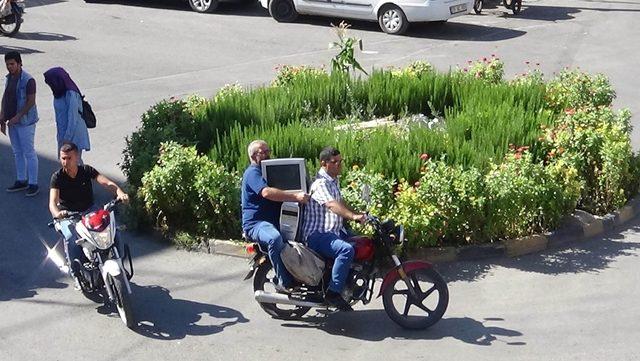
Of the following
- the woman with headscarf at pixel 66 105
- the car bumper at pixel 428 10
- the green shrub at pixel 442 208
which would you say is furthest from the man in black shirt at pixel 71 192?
the car bumper at pixel 428 10

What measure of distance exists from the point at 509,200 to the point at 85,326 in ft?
13.4

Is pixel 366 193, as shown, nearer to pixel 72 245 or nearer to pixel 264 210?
pixel 264 210

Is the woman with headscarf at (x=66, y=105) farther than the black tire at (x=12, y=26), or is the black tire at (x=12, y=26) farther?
the black tire at (x=12, y=26)

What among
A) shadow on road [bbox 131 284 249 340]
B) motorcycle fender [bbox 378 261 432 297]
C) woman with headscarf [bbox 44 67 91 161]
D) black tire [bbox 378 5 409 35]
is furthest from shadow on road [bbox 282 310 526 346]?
black tire [bbox 378 5 409 35]

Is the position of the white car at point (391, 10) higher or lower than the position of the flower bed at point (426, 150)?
higher

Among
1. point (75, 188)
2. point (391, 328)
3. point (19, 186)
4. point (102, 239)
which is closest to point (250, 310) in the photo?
point (391, 328)

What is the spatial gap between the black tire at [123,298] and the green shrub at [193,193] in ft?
6.44

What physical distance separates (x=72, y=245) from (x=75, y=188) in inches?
20.0

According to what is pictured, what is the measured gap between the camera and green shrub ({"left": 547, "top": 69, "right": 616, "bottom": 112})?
1344 centimetres

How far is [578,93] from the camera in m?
13.5

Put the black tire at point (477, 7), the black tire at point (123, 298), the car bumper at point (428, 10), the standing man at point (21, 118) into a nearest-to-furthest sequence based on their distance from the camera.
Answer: the black tire at point (123, 298)
the standing man at point (21, 118)
the car bumper at point (428, 10)
the black tire at point (477, 7)

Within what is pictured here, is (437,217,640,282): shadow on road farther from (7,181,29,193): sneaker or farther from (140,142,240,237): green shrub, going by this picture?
(7,181,29,193): sneaker

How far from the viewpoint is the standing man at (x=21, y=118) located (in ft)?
39.9

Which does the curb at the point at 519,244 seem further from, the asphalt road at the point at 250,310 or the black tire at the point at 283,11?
the black tire at the point at 283,11
